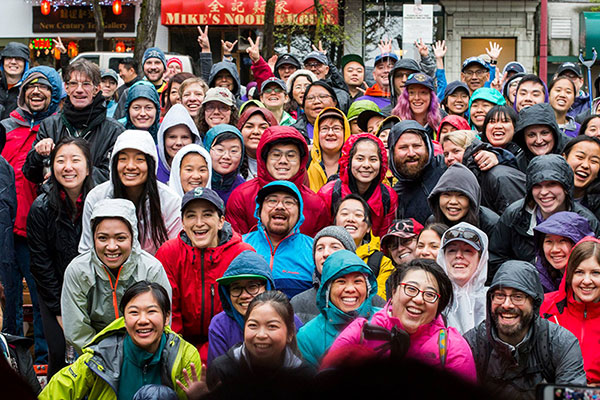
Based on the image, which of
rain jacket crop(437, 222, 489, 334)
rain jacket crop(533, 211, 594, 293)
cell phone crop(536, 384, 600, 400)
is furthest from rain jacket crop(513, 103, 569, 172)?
cell phone crop(536, 384, 600, 400)

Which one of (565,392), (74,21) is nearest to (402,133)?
(565,392)

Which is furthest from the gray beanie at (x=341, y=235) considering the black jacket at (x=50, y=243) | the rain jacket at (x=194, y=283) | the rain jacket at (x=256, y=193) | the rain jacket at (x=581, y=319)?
the black jacket at (x=50, y=243)

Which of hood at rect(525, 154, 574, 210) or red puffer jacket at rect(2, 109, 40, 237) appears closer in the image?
hood at rect(525, 154, 574, 210)

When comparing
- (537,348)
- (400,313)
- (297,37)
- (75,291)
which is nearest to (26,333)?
(75,291)

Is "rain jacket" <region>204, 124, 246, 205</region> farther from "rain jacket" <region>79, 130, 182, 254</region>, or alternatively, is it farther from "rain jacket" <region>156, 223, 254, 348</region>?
"rain jacket" <region>156, 223, 254, 348</region>

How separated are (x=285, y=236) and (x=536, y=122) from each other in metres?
2.38

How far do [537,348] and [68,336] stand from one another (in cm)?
275

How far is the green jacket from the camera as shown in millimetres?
Result: 4164

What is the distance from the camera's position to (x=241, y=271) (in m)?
4.55

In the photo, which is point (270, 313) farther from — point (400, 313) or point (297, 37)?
point (297, 37)

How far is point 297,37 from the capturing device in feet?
68.0

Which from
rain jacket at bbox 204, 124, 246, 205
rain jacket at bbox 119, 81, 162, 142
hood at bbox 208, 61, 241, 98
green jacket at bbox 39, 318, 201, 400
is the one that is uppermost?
hood at bbox 208, 61, 241, 98

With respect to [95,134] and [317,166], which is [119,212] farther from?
[317,166]

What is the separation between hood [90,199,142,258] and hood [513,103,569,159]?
3.33 meters
